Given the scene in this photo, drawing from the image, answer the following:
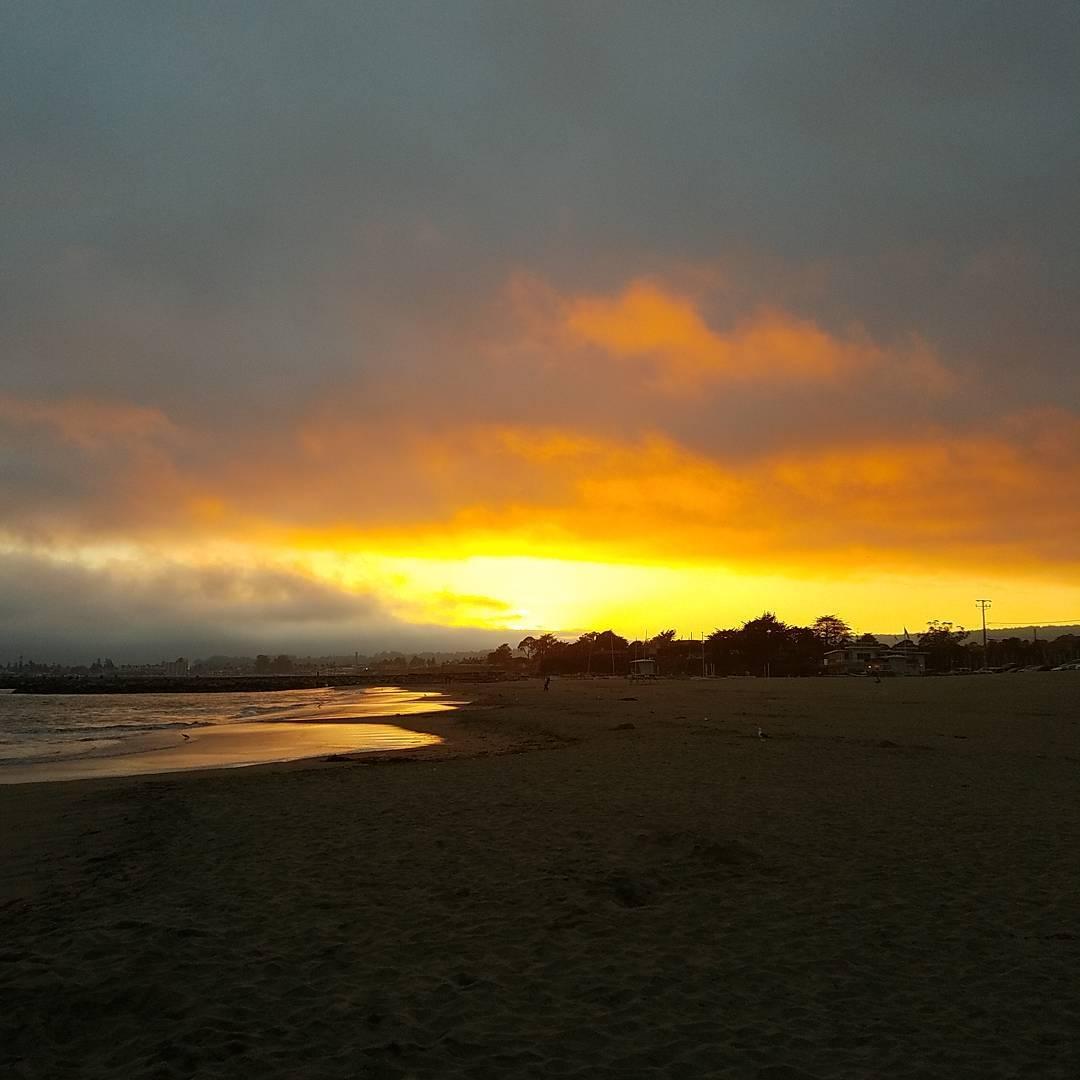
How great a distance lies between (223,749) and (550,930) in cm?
2561

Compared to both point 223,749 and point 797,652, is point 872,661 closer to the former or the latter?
point 797,652

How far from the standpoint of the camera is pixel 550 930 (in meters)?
8.29

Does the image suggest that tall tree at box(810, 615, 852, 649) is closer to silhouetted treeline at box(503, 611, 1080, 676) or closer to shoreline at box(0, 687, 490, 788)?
silhouetted treeline at box(503, 611, 1080, 676)

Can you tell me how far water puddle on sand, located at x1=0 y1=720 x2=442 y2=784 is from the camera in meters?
23.8

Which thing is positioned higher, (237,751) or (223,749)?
(237,751)

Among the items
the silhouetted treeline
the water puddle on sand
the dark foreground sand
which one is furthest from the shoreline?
the silhouetted treeline

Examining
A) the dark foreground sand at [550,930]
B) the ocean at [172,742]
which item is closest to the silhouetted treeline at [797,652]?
the ocean at [172,742]

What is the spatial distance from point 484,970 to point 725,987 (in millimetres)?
2203

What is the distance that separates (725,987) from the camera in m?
6.83

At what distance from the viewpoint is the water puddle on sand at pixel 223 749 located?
78.2ft

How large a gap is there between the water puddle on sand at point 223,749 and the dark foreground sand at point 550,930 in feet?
22.9

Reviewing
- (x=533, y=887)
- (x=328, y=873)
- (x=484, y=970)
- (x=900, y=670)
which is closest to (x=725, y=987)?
(x=484, y=970)

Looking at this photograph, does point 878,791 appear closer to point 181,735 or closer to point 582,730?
point 582,730

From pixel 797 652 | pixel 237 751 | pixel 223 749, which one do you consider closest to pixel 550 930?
pixel 237 751
